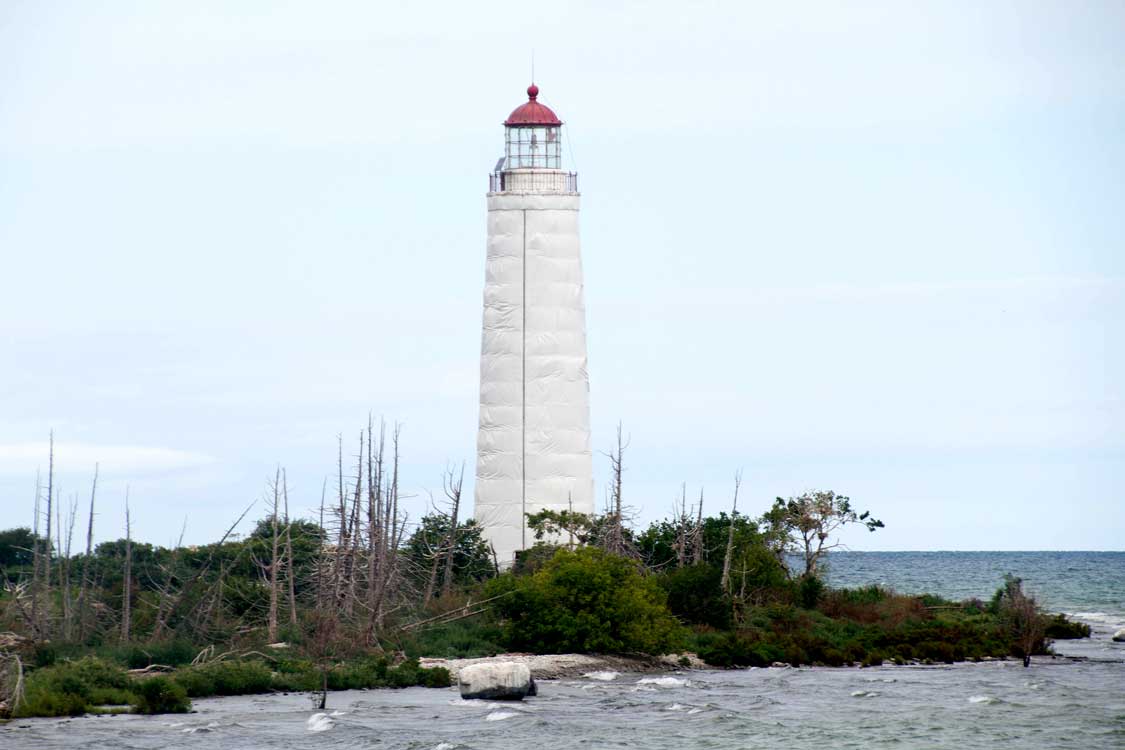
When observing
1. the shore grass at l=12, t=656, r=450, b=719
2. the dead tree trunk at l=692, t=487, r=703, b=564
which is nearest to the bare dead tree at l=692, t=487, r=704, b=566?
the dead tree trunk at l=692, t=487, r=703, b=564

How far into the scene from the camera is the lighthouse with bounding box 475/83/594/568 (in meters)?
52.2

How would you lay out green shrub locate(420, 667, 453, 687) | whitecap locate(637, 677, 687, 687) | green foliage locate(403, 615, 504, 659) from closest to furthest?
green shrub locate(420, 667, 453, 687) < whitecap locate(637, 677, 687, 687) < green foliage locate(403, 615, 504, 659)

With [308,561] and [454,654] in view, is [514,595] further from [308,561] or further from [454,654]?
[308,561]

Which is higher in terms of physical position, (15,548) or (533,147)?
(533,147)

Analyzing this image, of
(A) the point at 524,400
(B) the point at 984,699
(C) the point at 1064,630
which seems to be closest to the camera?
(B) the point at 984,699

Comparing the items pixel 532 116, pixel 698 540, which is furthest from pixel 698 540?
pixel 532 116

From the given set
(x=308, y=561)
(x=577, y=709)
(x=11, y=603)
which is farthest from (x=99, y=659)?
(x=308, y=561)

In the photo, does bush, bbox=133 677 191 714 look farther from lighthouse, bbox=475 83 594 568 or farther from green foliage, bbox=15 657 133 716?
lighthouse, bbox=475 83 594 568

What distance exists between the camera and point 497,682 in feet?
117

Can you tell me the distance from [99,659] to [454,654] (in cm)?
925

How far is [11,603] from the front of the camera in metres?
42.9

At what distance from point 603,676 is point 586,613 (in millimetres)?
2472

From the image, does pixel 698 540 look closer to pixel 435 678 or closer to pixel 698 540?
pixel 698 540

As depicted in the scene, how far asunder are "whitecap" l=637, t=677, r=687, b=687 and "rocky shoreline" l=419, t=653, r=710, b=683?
160 cm
